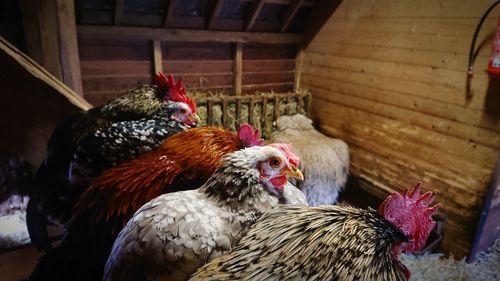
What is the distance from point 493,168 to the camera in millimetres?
2439

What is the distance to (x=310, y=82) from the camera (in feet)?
14.0

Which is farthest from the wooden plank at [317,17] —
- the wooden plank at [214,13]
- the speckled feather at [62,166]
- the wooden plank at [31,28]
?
the wooden plank at [31,28]

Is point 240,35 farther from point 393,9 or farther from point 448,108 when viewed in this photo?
point 448,108

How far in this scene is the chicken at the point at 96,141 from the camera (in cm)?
152

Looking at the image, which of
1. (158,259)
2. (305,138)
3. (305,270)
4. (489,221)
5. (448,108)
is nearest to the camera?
(305,270)

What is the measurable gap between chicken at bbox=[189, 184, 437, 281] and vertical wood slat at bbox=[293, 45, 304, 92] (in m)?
3.52

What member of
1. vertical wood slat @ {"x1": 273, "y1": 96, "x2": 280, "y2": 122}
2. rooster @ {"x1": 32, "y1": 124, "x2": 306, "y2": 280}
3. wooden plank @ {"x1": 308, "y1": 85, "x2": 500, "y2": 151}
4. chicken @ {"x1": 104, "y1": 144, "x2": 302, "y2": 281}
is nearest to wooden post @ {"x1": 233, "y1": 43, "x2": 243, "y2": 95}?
vertical wood slat @ {"x1": 273, "y1": 96, "x2": 280, "y2": 122}

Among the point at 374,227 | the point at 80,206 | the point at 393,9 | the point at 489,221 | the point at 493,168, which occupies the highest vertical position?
the point at 393,9

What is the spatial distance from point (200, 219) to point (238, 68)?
3033mm

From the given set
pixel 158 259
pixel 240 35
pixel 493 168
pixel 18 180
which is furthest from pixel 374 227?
pixel 240 35

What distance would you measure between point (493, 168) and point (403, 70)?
116 cm

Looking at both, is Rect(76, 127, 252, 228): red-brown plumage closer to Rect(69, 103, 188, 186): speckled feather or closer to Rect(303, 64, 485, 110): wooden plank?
Rect(69, 103, 188, 186): speckled feather

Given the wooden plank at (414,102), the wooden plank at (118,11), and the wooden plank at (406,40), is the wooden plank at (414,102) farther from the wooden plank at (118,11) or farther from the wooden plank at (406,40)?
the wooden plank at (118,11)

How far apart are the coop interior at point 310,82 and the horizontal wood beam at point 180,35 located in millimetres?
13
